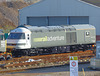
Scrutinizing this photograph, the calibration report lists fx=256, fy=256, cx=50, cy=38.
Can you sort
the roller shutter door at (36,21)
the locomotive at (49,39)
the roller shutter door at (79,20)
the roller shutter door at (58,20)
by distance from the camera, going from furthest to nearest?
Answer: the roller shutter door at (36,21) < the roller shutter door at (58,20) < the roller shutter door at (79,20) < the locomotive at (49,39)

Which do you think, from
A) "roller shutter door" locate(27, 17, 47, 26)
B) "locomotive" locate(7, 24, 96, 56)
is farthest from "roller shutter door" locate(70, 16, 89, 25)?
"locomotive" locate(7, 24, 96, 56)

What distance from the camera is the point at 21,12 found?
42.7 meters

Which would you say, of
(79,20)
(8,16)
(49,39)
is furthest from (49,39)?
(8,16)

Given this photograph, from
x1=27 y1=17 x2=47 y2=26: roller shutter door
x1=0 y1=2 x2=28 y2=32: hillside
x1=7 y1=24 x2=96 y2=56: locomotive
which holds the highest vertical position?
x1=0 y1=2 x2=28 y2=32: hillside

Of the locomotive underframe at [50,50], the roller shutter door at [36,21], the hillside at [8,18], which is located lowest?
the locomotive underframe at [50,50]

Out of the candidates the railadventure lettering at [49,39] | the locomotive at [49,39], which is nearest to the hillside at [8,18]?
the locomotive at [49,39]

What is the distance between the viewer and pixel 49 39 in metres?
27.9

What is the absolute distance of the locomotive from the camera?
25.8 m

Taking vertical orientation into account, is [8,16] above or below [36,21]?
above

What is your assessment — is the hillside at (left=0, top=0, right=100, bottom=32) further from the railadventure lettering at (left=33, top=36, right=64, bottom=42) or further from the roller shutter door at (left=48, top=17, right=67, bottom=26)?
the railadventure lettering at (left=33, top=36, right=64, bottom=42)

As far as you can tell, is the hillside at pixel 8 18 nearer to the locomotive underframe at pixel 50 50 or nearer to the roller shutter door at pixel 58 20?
the roller shutter door at pixel 58 20

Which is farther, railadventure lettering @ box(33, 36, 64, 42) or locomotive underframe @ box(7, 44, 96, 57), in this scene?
railadventure lettering @ box(33, 36, 64, 42)

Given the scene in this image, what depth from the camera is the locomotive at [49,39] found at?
25781 millimetres

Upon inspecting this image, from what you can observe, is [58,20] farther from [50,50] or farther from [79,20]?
[50,50]
